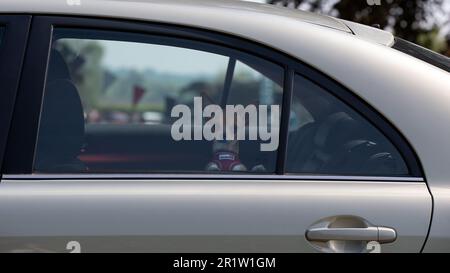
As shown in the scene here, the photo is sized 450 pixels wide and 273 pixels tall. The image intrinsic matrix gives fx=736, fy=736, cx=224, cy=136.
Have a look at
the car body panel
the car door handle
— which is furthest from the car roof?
the car door handle

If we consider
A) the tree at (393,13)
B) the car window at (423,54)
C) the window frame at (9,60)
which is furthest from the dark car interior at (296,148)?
the tree at (393,13)

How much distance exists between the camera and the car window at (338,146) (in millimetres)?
2141

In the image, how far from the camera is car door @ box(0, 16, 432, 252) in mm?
2018

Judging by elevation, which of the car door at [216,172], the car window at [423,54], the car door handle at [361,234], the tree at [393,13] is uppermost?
the tree at [393,13]

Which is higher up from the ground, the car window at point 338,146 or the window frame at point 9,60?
the window frame at point 9,60

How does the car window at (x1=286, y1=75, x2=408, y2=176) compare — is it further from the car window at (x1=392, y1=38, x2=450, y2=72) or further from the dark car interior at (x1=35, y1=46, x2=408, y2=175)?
the car window at (x1=392, y1=38, x2=450, y2=72)

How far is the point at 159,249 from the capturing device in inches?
79.7

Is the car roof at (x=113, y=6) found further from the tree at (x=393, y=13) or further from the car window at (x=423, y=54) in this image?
the tree at (x=393, y=13)

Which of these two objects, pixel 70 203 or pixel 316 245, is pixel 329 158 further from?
pixel 70 203

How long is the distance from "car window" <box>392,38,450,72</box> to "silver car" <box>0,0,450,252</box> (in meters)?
0.01

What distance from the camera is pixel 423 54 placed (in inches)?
94.7
